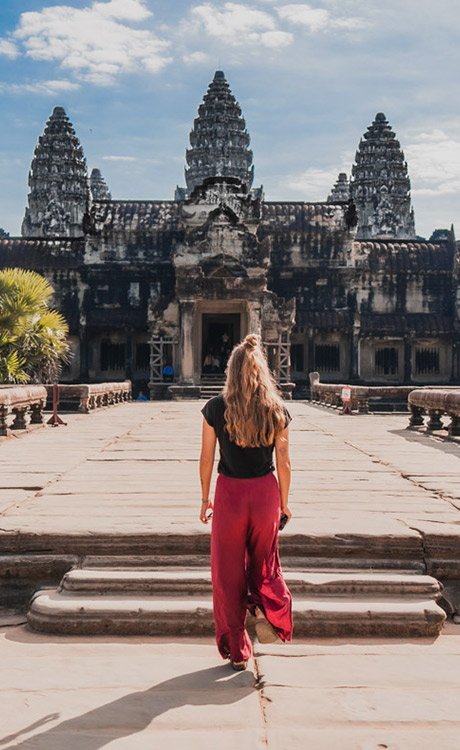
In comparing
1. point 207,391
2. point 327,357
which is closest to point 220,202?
point 327,357

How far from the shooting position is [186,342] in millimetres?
26969

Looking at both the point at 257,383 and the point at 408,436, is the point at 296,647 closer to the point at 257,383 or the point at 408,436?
the point at 257,383

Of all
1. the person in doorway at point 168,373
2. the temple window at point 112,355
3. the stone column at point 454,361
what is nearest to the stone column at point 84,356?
the temple window at point 112,355

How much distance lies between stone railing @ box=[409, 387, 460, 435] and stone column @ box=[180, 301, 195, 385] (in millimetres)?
13839

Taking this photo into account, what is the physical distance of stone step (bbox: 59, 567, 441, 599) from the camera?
4178 mm

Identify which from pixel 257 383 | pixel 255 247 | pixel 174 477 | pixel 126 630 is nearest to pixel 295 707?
pixel 126 630

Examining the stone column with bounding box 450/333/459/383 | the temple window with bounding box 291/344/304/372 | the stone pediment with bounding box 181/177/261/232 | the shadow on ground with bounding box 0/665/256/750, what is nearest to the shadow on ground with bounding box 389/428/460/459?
the shadow on ground with bounding box 0/665/256/750

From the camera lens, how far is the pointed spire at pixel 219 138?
57594 mm

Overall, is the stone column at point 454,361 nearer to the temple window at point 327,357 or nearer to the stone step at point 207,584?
the temple window at point 327,357

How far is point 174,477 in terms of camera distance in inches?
277

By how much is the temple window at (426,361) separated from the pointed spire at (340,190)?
30.4 meters

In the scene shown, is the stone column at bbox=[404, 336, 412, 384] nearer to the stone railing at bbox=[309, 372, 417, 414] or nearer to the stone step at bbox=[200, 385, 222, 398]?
the stone step at bbox=[200, 385, 222, 398]

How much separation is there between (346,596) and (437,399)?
26.5ft

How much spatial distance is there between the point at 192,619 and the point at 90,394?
1420cm
